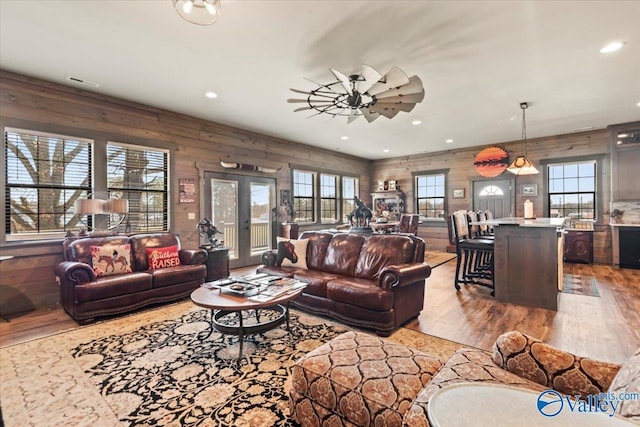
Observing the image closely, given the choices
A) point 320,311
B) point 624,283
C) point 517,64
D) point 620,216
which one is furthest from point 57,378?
point 620,216

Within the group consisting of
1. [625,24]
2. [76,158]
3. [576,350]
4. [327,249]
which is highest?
[625,24]

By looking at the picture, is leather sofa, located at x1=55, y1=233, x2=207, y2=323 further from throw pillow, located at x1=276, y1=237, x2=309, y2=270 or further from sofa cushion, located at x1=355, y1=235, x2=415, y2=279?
sofa cushion, located at x1=355, y1=235, x2=415, y2=279

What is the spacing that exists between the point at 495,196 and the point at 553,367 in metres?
7.48

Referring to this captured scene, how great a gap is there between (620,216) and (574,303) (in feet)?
12.2

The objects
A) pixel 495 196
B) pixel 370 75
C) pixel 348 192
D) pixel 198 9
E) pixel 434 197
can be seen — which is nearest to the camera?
pixel 198 9

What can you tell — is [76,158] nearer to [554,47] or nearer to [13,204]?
[13,204]

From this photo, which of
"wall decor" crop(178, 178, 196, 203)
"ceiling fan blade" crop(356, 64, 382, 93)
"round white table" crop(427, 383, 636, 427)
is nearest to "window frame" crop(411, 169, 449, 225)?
"ceiling fan blade" crop(356, 64, 382, 93)

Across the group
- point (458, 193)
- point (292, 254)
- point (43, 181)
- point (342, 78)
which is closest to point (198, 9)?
point (342, 78)

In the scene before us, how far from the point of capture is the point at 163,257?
419cm

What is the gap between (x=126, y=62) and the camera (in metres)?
3.41

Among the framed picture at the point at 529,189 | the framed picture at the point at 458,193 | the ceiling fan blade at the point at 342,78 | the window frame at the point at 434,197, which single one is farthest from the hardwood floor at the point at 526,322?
the window frame at the point at 434,197

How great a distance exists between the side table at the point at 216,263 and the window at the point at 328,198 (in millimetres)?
3871

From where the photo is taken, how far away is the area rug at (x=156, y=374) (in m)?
1.82

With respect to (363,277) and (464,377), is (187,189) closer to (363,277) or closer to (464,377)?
(363,277)
